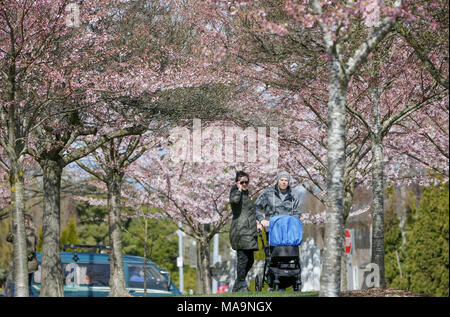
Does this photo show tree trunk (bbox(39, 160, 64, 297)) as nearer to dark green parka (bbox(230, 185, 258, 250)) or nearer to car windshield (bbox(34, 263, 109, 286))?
car windshield (bbox(34, 263, 109, 286))

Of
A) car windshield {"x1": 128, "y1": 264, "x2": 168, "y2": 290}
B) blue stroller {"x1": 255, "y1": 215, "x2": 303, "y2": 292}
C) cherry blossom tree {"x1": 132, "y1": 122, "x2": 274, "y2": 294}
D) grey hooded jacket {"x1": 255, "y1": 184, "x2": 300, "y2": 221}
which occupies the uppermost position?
cherry blossom tree {"x1": 132, "y1": 122, "x2": 274, "y2": 294}

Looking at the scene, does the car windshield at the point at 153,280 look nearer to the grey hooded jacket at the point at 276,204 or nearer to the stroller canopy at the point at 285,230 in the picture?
the grey hooded jacket at the point at 276,204

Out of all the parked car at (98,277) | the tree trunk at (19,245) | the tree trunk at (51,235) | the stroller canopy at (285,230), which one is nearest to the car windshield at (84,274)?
the parked car at (98,277)

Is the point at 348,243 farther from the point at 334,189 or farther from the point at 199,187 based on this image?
the point at 334,189

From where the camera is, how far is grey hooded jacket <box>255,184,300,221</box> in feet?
34.5

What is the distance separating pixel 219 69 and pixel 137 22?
209cm

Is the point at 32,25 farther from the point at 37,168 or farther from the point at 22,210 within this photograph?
the point at 37,168

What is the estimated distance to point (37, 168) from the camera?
2550 centimetres

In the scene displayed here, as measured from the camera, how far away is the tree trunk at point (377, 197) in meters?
11.2

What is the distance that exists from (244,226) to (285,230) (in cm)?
62

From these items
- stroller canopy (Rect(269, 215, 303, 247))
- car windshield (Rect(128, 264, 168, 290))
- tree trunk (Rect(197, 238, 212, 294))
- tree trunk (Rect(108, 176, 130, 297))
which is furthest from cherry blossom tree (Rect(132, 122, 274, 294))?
stroller canopy (Rect(269, 215, 303, 247))

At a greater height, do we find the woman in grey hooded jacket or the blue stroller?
the woman in grey hooded jacket

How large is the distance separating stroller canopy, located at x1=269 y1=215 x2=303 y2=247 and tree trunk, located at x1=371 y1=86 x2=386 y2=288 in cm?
174
